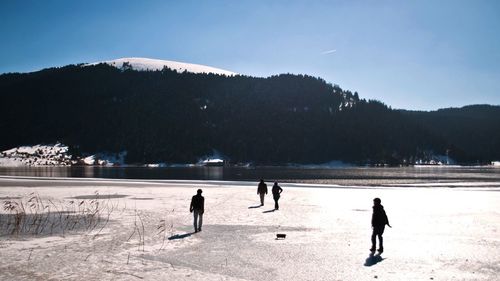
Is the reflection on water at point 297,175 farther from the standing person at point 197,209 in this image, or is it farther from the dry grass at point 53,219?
the standing person at point 197,209

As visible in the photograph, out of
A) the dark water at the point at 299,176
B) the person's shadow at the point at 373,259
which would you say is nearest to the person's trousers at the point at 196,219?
the person's shadow at the point at 373,259

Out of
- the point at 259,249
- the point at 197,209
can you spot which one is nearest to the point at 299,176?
the point at 197,209

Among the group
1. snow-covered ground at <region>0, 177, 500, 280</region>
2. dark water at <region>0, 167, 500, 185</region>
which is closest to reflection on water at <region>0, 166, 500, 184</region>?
dark water at <region>0, 167, 500, 185</region>

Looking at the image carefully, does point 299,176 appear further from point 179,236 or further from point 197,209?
point 179,236

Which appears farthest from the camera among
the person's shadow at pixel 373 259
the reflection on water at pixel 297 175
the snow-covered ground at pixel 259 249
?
the reflection on water at pixel 297 175

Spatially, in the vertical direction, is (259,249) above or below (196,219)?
below

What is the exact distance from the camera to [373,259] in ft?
46.8

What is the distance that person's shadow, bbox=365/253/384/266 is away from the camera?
45.0ft

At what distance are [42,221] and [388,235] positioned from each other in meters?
17.8

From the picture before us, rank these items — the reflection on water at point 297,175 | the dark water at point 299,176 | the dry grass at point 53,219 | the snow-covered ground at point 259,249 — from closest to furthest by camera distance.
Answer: the snow-covered ground at point 259,249, the dry grass at point 53,219, the dark water at point 299,176, the reflection on water at point 297,175

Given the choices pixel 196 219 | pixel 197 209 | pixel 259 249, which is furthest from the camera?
pixel 197 209

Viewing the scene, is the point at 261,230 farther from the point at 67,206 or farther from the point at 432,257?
the point at 67,206

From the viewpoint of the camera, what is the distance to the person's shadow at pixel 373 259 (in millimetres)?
13721

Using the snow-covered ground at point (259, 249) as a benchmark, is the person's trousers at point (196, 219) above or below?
above
